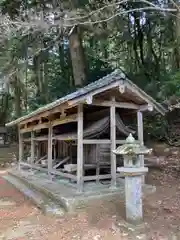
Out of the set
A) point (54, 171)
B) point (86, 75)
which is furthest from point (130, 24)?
point (54, 171)

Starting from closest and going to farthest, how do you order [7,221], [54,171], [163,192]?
[7,221], [163,192], [54,171]

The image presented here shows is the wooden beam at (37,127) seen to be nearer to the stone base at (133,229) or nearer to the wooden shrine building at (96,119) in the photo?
the wooden shrine building at (96,119)

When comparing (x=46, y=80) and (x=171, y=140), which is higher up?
(x=46, y=80)

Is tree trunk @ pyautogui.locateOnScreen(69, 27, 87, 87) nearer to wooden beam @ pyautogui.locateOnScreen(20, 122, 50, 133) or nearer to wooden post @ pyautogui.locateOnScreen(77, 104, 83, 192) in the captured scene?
wooden beam @ pyautogui.locateOnScreen(20, 122, 50, 133)

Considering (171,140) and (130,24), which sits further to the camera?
(130,24)

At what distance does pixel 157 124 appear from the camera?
11.8 m

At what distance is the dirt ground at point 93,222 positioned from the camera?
4.66m

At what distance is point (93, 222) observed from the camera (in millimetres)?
5203

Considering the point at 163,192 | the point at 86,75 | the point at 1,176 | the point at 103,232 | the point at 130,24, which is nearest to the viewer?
the point at 103,232

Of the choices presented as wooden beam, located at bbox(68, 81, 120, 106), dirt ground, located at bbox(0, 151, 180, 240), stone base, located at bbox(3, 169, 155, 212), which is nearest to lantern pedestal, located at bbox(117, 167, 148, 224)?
dirt ground, located at bbox(0, 151, 180, 240)

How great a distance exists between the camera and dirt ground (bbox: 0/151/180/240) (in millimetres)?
4664

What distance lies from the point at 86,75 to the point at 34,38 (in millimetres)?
2804

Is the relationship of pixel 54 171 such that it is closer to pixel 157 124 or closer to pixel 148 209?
pixel 148 209

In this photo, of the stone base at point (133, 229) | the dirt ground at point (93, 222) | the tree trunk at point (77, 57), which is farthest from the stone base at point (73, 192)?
the tree trunk at point (77, 57)
